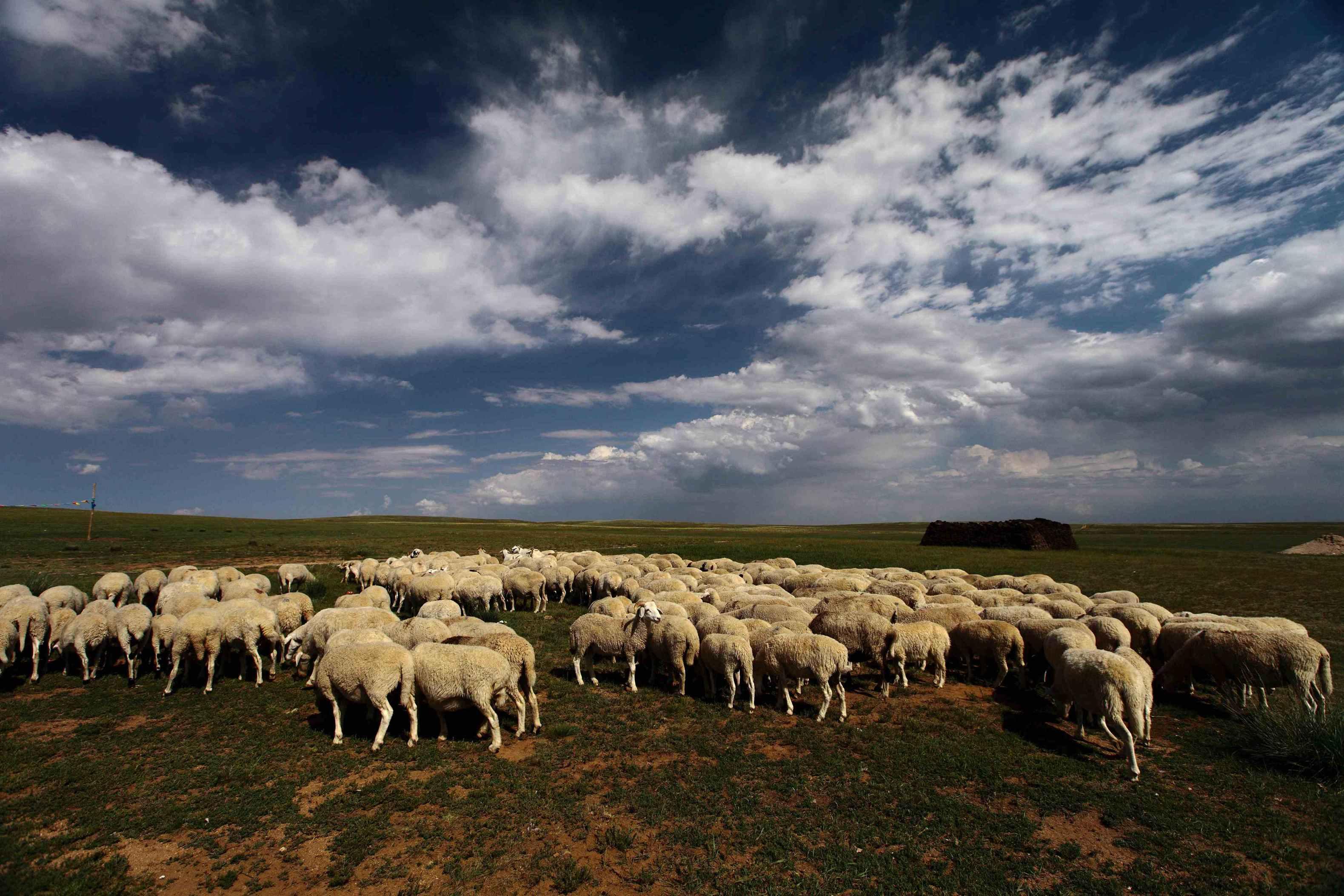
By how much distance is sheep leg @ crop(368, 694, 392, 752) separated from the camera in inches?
A: 368

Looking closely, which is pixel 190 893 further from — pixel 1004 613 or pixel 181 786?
pixel 1004 613

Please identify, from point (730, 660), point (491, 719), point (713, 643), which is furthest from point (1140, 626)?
point (491, 719)

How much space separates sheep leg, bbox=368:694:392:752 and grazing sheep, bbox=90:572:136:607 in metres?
15.4

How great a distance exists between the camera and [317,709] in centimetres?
1118

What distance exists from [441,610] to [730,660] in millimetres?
8490

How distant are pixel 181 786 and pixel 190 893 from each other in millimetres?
2937

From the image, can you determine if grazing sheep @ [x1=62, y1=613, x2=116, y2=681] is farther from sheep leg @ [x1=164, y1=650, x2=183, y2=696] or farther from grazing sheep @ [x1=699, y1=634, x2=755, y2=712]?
grazing sheep @ [x1=699, y1=634, x2=755, y2=712]

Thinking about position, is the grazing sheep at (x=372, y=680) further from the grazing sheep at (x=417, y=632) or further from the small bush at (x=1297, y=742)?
the small bush at (x=1297, y=742)

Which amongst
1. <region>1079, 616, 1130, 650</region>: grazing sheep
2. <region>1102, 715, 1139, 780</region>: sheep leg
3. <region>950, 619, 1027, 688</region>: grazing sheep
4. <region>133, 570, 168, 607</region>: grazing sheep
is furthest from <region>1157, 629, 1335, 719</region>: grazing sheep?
<region>133, 570, 168, 607</region>: grazing sheep

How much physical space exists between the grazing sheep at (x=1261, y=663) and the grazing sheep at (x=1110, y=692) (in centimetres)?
314

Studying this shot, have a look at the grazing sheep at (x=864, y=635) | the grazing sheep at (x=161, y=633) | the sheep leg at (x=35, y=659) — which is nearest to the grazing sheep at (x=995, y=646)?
the grazing sheep at (x=864, y=635)

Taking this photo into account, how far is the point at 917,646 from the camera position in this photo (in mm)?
12672

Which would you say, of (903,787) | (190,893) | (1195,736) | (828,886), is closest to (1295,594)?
(1195,736)

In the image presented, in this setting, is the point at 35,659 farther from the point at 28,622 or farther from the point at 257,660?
the point at 257,660
